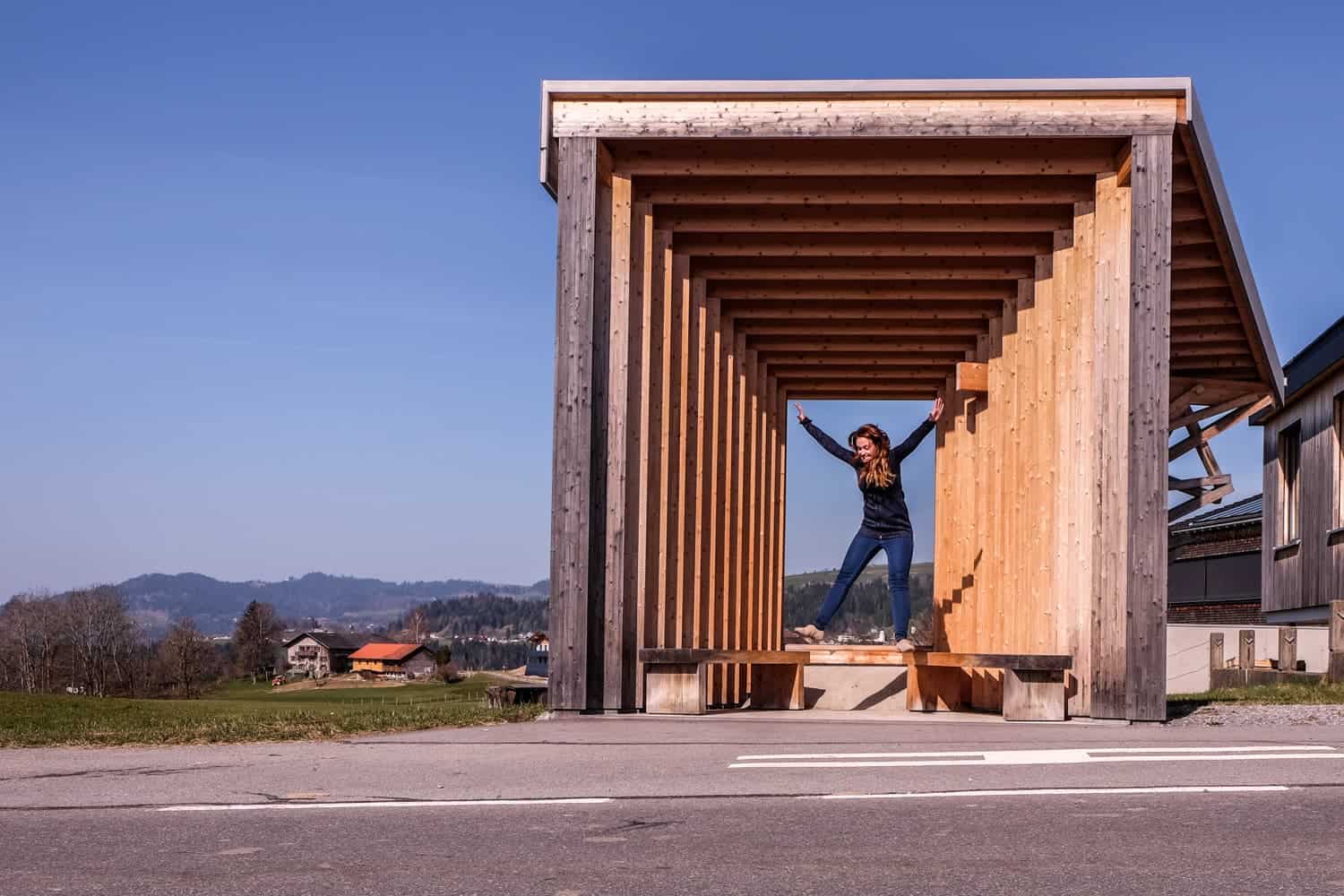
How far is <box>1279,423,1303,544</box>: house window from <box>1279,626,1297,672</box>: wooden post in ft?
20.1

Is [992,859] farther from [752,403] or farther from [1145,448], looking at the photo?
[752,403]

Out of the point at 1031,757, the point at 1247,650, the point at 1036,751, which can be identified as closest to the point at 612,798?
A: the point at 1031,757

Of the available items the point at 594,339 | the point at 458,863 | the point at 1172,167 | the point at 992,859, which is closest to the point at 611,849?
the point at 458,863

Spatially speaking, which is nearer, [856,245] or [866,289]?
[856,245]

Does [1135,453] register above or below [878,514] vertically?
above

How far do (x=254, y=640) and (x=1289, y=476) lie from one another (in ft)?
466

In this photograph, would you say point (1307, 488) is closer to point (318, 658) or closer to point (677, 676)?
point (677, 676)

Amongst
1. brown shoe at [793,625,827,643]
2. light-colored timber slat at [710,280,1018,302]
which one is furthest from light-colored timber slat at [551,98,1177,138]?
brown shoe at [793,625,827,643]

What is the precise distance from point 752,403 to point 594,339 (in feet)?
18.5

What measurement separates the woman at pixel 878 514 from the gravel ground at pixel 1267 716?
3.34 metres

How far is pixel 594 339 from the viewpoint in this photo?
1220 cm

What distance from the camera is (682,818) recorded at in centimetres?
604

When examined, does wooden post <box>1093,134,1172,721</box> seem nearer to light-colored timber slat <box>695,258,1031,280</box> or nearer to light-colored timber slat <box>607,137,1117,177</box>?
light-colored timber slat <box>607,137,1117,177</box>

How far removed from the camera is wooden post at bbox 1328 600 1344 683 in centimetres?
1761
